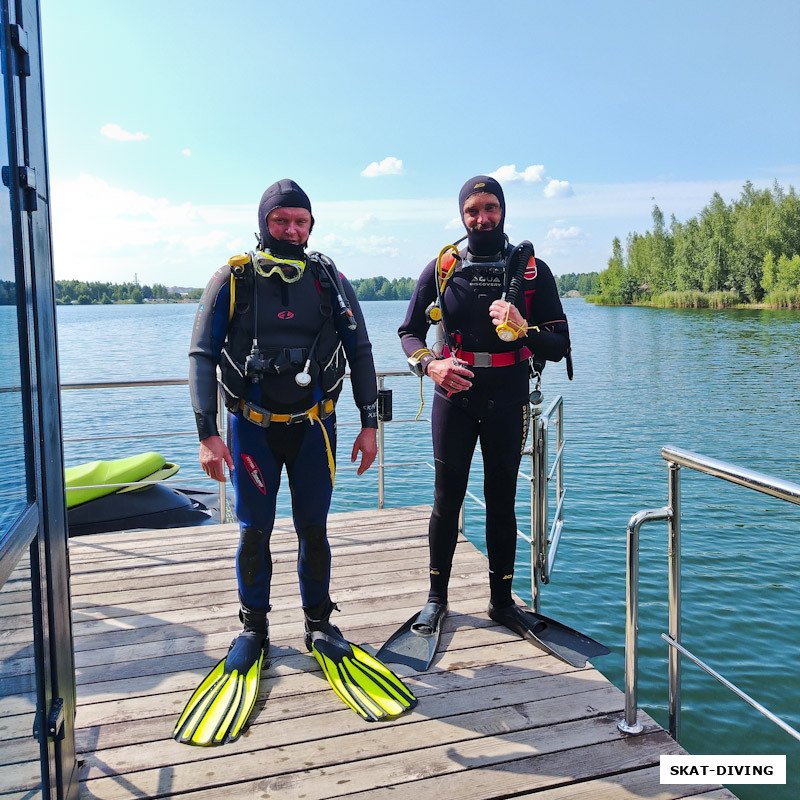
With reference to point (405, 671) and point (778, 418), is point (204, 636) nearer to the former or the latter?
point (405, 671)

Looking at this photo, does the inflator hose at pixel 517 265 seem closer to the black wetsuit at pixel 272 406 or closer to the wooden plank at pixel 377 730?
the black wetsuit at pixel 272 406

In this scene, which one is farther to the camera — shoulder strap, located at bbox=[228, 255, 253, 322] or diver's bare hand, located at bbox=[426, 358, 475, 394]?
diver's bare hand, located at bbox=[426, 358, 475, 394]

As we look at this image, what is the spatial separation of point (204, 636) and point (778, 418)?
1376 centimetres

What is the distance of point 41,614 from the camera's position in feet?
5.28

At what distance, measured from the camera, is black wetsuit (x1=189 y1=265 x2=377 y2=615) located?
2.64 m

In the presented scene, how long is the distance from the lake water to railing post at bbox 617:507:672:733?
4.04 feet

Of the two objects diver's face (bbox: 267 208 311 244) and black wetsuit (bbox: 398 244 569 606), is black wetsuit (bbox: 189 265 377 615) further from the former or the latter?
black wetsuit (bbox: 398 244 569 606)

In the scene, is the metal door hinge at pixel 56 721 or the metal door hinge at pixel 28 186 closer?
the metal door hinge at pixel 28 186

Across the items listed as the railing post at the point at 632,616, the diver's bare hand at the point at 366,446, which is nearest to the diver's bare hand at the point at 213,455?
the diver's bare hand at the point at 366,446

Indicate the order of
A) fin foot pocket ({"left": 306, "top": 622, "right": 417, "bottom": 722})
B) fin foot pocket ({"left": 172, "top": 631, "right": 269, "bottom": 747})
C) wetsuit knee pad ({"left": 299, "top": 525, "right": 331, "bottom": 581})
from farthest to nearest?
wetsuit knee pad ({"left": 299, "top": 525, "right": 331, "bottom": 581}) → fin foot pocket ({"left": 306, "top": 622, "right": 417, "bottom": 722}) → fin foot pocket ({"left": 172, "top": 631, "right": 269, "bottom": 747})

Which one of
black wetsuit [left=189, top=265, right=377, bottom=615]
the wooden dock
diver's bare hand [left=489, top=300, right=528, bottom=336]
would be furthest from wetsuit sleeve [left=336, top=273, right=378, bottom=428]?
the wooden dock

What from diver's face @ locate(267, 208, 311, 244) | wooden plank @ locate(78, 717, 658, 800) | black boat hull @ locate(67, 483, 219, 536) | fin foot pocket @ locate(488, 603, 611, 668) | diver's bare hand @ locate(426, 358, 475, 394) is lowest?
black boat hull @ locate(67, 483, 219, 536)

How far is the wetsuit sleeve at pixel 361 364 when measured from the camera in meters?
2.88

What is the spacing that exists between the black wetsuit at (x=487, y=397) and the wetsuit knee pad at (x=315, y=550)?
1.73 ft
